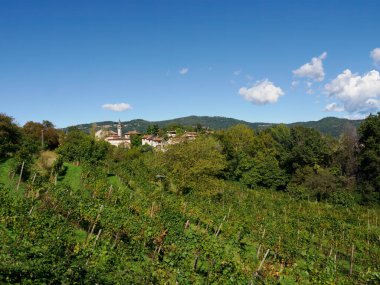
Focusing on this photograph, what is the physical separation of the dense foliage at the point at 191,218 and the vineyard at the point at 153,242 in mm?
65

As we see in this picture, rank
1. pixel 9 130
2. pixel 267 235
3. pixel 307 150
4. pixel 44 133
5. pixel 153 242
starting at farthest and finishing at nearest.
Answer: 1. pixel 44 133
2. pixel 307 150
3. pixel 9 130
4. pixel 267 235
5. pixel 153 242

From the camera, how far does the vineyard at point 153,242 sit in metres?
8.52

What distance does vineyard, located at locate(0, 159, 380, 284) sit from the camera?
8523 millimetres

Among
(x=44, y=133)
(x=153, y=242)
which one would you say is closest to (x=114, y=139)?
(x=44, y=133)

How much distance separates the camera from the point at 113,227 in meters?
13.7

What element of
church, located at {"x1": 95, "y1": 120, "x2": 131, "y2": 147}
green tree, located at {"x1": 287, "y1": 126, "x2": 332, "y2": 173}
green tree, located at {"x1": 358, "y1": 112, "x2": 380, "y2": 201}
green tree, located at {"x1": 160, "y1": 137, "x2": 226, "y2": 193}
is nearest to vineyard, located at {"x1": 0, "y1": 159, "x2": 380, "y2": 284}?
green tree, located at {"x1": 160, "y1": 137, "x2": 226, "y2": 193}

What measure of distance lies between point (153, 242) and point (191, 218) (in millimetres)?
5762

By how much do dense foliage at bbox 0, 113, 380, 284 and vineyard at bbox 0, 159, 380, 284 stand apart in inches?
2.6

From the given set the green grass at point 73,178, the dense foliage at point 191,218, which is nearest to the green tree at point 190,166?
the dense foliage at point 191,218

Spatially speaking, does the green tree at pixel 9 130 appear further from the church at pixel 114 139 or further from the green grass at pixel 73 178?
the church at pixel 114 139

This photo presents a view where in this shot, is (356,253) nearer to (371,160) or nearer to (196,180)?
(196,180)

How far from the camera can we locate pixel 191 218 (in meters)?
19.8

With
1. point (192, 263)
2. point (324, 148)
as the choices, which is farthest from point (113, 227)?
point (324, 148)

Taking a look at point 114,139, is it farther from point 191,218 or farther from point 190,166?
point 191,218
